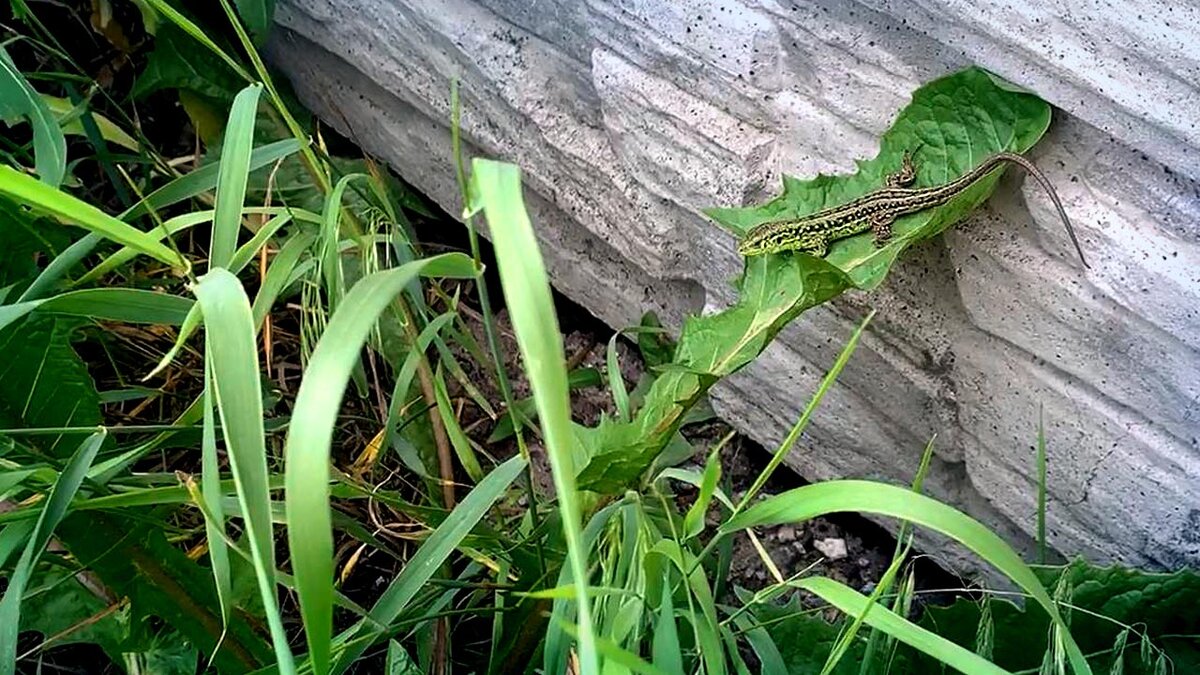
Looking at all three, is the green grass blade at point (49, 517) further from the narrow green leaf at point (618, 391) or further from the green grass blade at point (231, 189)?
the narrow green leaf at point (618, 391)

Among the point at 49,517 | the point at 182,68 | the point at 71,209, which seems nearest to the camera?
the point at 71,209

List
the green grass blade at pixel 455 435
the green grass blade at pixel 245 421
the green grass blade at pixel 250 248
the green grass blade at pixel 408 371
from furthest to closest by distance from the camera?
the green grass blade at pixel 455 435, the green grass blade at pixel 408 371, the green grass blade at pixel 250 248, the green grass blade at pixel 245 421

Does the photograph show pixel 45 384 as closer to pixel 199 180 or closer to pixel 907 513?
pixel 199 180

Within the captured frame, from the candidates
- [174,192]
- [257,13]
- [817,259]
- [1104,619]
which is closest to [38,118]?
[174,192]

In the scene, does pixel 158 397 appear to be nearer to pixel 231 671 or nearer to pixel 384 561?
pixel 384 561

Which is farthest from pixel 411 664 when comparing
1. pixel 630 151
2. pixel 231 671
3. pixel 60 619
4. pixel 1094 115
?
pixel 1094 115

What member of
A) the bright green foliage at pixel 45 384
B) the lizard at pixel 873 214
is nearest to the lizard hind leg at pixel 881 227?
the lizard at pixel 873 214
